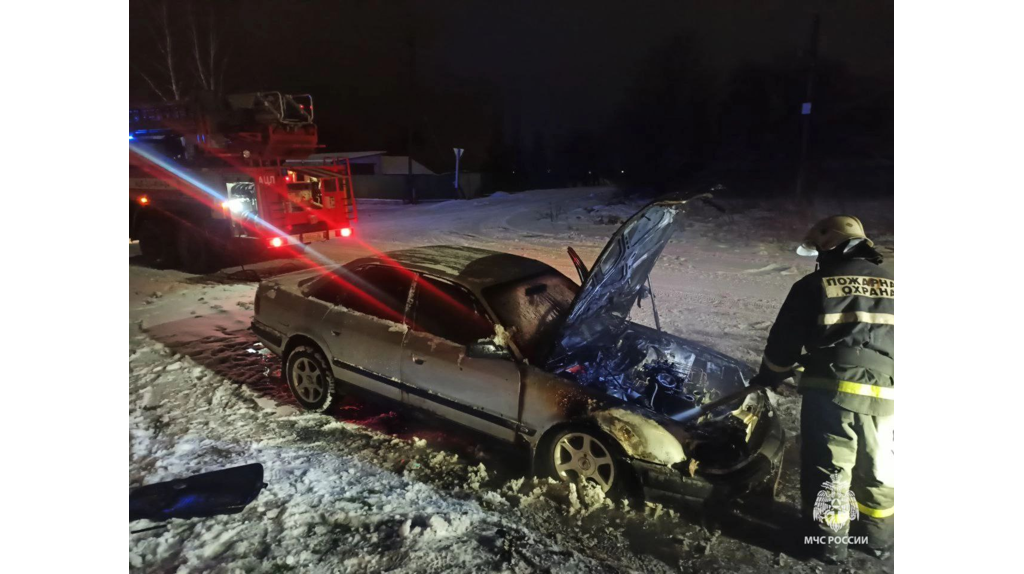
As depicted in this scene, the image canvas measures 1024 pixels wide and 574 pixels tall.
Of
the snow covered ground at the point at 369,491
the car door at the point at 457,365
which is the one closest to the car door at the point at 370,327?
the car door at the point at 457,365

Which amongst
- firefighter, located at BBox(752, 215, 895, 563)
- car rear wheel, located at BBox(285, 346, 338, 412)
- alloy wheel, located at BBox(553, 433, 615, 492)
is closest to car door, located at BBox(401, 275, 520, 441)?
alloy wheel, located at BBox(553, 433, 615, 492)

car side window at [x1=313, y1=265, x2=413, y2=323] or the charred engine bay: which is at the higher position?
car side window at [x1=313, y1=265, x2=413, y2=323]

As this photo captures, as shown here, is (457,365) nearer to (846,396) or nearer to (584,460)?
(584,460)

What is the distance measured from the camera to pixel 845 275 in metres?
2.84

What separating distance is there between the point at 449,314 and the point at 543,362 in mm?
719

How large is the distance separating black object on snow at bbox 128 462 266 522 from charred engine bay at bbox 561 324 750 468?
1.98m

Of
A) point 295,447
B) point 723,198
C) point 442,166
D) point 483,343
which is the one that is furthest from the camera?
point 442,166

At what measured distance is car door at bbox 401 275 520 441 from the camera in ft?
10.6

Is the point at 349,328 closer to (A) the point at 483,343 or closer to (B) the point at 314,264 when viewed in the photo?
(A) the point at 483,343

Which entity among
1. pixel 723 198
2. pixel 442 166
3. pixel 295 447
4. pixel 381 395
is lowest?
pixel 295 447

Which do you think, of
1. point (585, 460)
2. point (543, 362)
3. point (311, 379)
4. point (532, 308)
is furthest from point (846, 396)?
point (311, 379)

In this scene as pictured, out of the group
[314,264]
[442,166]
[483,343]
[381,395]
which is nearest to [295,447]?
[381,395]

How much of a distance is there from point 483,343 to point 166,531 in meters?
1.95

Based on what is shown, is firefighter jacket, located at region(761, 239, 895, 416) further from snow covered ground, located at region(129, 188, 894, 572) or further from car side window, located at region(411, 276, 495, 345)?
car side window, located at region(411, 276, 495, 345)
